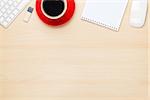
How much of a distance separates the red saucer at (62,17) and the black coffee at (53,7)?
0.6 inches

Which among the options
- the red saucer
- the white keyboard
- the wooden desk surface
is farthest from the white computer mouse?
the white keyboard

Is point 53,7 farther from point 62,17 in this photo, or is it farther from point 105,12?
point 105,12

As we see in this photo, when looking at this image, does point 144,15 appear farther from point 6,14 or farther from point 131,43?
point 6,14

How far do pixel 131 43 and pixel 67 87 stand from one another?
0.77ft

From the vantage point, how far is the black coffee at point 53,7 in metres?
0.96

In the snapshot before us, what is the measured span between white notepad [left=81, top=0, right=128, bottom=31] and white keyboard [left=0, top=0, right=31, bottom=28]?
0.19 metres

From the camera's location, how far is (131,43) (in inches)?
38.5

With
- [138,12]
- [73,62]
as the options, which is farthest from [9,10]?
[138,12]

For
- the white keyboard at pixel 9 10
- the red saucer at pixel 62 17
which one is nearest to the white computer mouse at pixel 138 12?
the red saucer at pixel 62 17

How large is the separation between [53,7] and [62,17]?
0.04 metres

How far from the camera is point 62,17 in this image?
96 centimetres

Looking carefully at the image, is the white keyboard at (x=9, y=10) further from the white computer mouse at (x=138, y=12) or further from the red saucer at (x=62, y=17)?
the white computer mouse at (x=138, y=12)

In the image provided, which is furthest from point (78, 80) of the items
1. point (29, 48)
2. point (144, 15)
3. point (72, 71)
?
point (144, 15)

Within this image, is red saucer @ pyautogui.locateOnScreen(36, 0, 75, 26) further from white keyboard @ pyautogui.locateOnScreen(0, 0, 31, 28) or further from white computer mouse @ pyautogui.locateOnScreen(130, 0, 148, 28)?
white computer mouse @ pyautogui.locateOnScreen(130, 0, 148, 28)
